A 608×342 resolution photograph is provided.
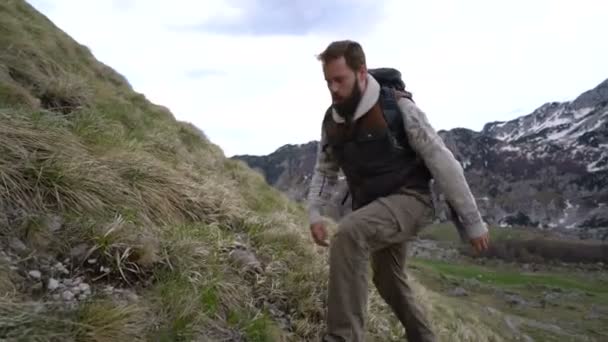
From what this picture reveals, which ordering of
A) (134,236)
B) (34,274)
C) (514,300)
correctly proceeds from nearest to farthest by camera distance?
1. (34,274)
2. (134,236)
3. (514,300)

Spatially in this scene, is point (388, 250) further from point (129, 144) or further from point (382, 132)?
point (129, 144)

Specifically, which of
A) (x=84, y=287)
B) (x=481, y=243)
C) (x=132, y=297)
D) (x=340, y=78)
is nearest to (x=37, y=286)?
(x=84, y=287)

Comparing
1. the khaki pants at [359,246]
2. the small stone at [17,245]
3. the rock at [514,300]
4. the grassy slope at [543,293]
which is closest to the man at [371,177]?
the khaki pants at [359,246]

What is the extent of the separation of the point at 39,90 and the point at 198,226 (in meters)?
4.24

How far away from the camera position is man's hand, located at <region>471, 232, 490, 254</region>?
16.5 ft

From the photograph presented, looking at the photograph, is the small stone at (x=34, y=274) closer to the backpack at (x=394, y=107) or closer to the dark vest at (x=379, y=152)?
the dark vest at (x=379, y=152)

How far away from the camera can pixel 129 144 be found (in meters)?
8.03

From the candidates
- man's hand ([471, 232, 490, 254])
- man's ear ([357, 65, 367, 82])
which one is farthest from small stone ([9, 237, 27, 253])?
man's hand ([471, 232, 490, 254])

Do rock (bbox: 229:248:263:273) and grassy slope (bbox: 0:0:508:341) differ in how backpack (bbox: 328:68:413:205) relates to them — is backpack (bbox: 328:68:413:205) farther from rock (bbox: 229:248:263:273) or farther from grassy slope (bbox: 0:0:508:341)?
rock (bbox: 229:248:263:273)

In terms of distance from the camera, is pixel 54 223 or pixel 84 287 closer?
pixel 84 287

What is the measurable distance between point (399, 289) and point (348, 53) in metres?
2.60

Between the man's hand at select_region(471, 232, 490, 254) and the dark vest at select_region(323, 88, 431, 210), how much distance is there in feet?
2.23

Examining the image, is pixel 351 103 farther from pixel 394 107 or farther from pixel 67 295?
pixel 67 295

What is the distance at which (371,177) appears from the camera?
527 centimetres
